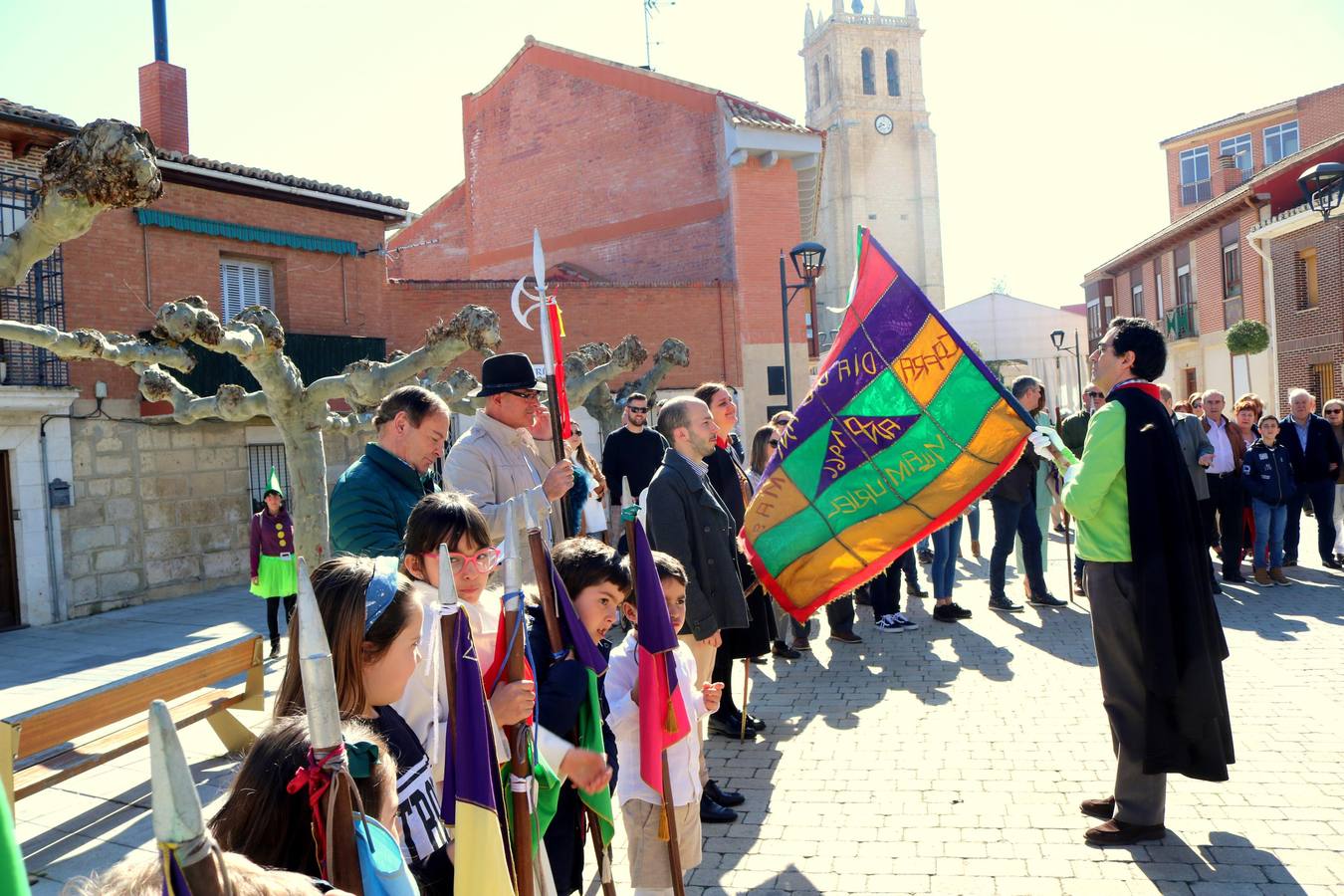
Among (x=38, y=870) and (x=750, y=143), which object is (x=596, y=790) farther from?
(x=750, y=143)

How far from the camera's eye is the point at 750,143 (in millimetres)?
24625

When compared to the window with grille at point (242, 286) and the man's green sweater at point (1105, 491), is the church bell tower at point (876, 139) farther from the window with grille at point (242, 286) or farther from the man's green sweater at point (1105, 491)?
the man's green sweater at point (1105, 491)

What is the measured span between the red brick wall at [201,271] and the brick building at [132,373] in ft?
0.08

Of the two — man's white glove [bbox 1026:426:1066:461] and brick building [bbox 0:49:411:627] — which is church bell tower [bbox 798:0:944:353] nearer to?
brick building [bbox 0:49:411:627]

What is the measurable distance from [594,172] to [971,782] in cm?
2531

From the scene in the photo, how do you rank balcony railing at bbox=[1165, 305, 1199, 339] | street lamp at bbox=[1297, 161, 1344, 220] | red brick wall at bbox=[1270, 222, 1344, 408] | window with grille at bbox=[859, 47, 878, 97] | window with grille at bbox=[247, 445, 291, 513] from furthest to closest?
window with grille at bbox=[859, 47, 878, 97] < balcony railing at bbox=[1165, 305, 1199, 339] < red brick wall at bbox=[1270, 222, 1344, 408] < window with grille at bbox=[247, 445, 291, 513] < street lamp at bbox=[1297, 161, 1344, 220]

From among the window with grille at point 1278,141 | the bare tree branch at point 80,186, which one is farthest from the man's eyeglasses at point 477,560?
the window with grille at point 1278,141

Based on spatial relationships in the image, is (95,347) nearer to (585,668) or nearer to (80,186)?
(80,186)

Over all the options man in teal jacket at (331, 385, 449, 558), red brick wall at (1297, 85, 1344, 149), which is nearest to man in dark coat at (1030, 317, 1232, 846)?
man in teal jacket at (331, 385, 449, 558)

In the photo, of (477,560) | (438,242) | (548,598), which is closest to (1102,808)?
(548,598)

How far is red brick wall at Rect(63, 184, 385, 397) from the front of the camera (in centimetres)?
1548

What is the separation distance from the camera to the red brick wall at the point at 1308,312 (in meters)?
24.2

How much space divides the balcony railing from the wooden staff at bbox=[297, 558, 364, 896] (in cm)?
3665

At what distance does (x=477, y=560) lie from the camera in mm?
2971
